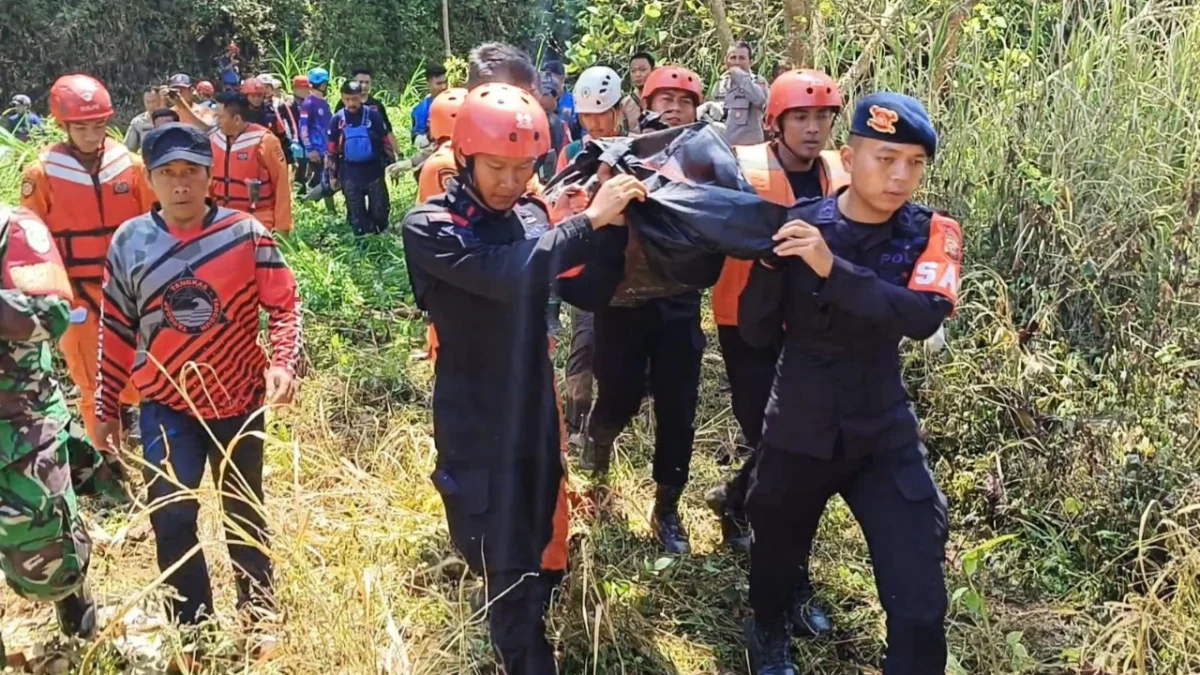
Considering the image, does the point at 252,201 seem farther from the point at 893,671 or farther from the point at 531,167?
the point at 893,671

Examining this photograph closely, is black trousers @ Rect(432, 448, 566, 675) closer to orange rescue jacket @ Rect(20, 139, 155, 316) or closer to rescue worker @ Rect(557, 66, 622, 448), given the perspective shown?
rescue worker @ Rect(557, 66, 622, 448)

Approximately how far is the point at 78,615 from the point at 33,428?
70 centimetres

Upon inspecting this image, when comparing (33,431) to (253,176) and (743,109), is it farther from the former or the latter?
(253,176)

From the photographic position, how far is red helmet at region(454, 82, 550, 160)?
2799 mm

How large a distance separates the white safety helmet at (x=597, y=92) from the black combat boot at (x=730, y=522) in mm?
1994

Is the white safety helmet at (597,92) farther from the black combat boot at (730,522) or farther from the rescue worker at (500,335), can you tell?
the rescue worker at (500,335)

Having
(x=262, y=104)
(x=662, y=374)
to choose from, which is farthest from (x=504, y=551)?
(x=262, y=104)

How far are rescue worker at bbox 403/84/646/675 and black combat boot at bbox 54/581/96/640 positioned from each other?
4.48 feet

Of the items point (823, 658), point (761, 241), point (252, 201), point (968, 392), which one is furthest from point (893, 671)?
Result: point (252, 201)

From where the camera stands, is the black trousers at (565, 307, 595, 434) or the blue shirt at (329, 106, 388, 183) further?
the blue shirt at (329, 106, 388, 183)

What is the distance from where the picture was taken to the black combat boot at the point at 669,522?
4230mm

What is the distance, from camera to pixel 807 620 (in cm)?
372

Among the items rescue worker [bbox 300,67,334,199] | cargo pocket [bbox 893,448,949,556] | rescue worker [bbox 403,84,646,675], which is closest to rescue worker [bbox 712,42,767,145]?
rescue worker [bbox 403,84,646,675]

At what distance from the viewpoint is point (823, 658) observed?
141 inches
